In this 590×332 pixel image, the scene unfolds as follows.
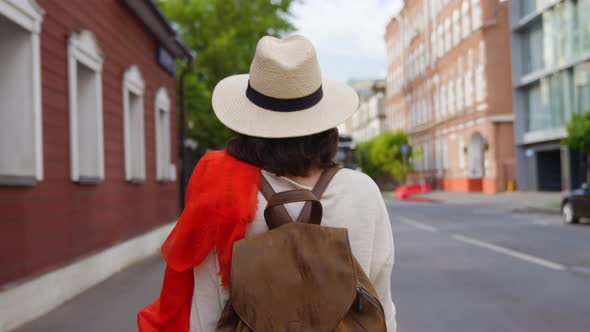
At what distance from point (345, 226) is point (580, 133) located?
2191 centimetres

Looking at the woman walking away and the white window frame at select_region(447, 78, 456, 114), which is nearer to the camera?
the woman walking away

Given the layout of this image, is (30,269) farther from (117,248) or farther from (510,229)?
(510,229)

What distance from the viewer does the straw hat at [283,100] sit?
6.30ft

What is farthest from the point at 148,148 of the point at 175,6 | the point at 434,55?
the point at 434,55

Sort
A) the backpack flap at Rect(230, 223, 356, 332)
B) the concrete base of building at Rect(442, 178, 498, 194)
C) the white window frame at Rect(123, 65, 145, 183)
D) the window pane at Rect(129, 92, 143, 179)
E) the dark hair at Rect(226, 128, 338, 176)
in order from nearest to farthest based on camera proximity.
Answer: the backpack flap at Rect(230, 223, 356, 332), the dark hair at Rect(226, 128, 338, 176), the white window frame at Rect(123, 65, 145, 183), the window pane at Rect(129, 92, 143, 179), the concrete base of building at Rect(442, 178, 498, 194)

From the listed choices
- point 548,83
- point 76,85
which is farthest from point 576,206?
point 548,83

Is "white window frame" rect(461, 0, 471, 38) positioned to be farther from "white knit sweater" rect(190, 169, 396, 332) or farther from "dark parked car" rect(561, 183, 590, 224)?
"white knit sweater" rect(190, 169, 396, 332)

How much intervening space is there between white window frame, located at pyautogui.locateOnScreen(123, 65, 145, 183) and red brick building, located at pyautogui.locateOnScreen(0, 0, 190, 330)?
0.07 feet

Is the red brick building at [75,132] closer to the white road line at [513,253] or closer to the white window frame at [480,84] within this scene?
the white road line at [513,253]

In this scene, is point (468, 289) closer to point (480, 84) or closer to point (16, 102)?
point (16, 102)

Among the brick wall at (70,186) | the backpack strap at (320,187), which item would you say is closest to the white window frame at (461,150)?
the brick wall at (70,186)

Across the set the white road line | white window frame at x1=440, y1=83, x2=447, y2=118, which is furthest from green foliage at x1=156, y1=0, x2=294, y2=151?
white window frame at x1=440, y1=83, x2=447, y2=118

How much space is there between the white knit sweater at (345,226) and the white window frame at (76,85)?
7104mm

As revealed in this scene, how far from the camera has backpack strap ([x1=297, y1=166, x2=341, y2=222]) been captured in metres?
1.73
